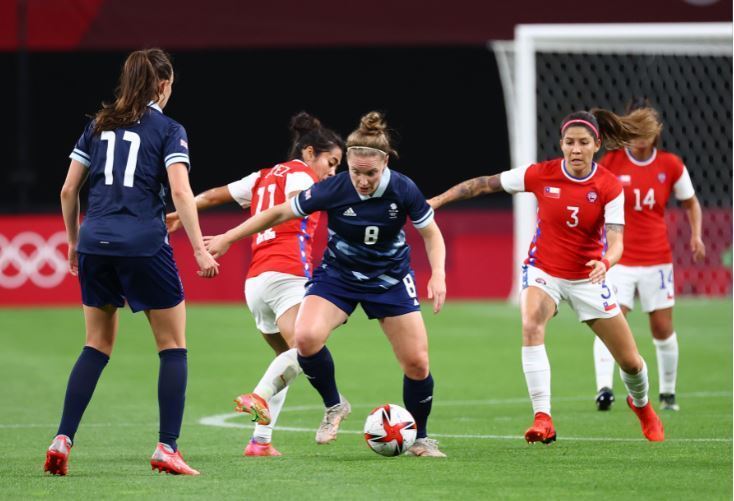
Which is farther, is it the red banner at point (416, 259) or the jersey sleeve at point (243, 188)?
the red banner at point (416, 259)

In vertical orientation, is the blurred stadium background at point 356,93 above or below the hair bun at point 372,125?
above

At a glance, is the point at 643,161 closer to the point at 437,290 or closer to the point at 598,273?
the point at 598,273

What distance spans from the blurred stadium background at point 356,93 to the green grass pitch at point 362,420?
5.06 m

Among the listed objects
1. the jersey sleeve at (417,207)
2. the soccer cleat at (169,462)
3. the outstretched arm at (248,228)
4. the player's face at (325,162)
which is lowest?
the soccer cleat at (169,462)

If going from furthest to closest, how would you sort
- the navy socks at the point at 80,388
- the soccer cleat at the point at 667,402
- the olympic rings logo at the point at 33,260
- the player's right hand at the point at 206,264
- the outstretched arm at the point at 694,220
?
the olympic rings logo at the point at 33,260 < the outstretched arm at the point at 694,220 < the soccer cleat at the point at 667,402 < the navy socks at the point at 80,388 < the player's right hand at the point at 206,264

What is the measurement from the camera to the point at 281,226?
848 cm

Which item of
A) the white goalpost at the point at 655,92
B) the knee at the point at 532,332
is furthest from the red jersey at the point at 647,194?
the white goalpost at the point at 655,92

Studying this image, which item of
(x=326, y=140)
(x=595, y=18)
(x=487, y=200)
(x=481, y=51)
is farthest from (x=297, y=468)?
(x=481, y=51)

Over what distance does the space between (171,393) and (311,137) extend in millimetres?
2263

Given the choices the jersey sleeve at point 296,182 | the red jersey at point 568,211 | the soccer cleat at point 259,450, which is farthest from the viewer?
the red jersey at point 568,211

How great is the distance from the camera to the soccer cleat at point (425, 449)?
7.60 m

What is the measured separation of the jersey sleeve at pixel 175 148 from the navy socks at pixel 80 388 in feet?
3.43

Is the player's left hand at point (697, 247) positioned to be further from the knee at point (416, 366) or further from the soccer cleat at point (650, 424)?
the knee at point (416, 366)

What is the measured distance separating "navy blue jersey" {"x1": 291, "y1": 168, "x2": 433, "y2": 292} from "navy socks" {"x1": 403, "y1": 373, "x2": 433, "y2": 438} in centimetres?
57
